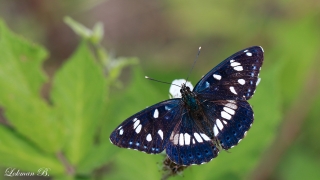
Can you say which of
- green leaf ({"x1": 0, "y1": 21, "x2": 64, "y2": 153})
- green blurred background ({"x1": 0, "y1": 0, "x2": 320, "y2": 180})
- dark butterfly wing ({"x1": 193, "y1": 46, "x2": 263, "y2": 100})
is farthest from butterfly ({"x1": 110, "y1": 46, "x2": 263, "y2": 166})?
green leaf ({"x1": 0, "y1": 21, "x2": 64, "y2": 153})

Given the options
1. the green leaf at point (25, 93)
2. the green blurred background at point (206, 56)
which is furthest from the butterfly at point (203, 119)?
the green leaf at point (25, 93)

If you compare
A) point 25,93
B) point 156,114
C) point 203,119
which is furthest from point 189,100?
point 25,93

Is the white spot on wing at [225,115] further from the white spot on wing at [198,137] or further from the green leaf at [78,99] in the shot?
the green leaf at [78,99]

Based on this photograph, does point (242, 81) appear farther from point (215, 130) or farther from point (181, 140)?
point (181, 140)

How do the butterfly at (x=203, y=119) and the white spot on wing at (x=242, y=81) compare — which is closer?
the butterfly at (x=203, y=119)

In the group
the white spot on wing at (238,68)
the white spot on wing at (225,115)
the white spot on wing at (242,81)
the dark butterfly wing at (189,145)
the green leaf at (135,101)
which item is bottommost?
the dark butterfly wing at (189,145)

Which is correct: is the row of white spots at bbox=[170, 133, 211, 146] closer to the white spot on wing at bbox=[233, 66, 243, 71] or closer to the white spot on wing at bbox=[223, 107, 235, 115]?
the white spot on wing at bbox=[223, 107, 235, 115]

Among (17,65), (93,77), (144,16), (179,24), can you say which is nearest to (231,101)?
(93,77)
